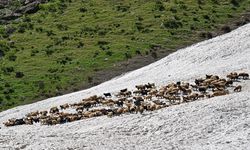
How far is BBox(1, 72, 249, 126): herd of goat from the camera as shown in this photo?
49.4 m

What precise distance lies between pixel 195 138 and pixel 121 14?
67894mm

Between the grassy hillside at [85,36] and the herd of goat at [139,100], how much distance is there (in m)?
16.1

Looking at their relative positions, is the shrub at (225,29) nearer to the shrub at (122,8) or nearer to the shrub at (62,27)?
the shrub at (122,8)

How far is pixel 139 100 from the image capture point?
52250 millimetres

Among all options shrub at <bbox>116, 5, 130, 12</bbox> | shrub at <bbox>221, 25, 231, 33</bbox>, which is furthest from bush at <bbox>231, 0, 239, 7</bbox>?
shrub at <bbox>116, 5, 130, 12</bbox>

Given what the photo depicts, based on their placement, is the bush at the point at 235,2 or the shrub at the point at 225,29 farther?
the bush at the point at 235,2

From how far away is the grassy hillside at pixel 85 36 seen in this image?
7700 cm

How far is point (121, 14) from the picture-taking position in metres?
104

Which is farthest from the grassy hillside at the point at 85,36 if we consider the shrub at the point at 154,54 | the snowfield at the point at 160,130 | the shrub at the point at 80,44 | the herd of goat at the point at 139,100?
the snowfield at the point at 160,130

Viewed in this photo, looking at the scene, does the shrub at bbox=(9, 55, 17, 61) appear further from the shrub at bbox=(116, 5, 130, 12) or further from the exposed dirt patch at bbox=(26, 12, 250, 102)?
the shrub at bbox=(116, 5, 130, 12)

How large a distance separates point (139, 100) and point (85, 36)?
4423 centimetres

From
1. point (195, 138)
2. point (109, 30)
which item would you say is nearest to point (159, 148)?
point (195, 138)

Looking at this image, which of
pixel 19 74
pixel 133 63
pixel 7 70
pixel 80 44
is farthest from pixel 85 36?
pixel 19 74

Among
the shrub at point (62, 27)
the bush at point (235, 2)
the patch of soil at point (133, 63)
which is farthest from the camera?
the bush at point (235, 2)
